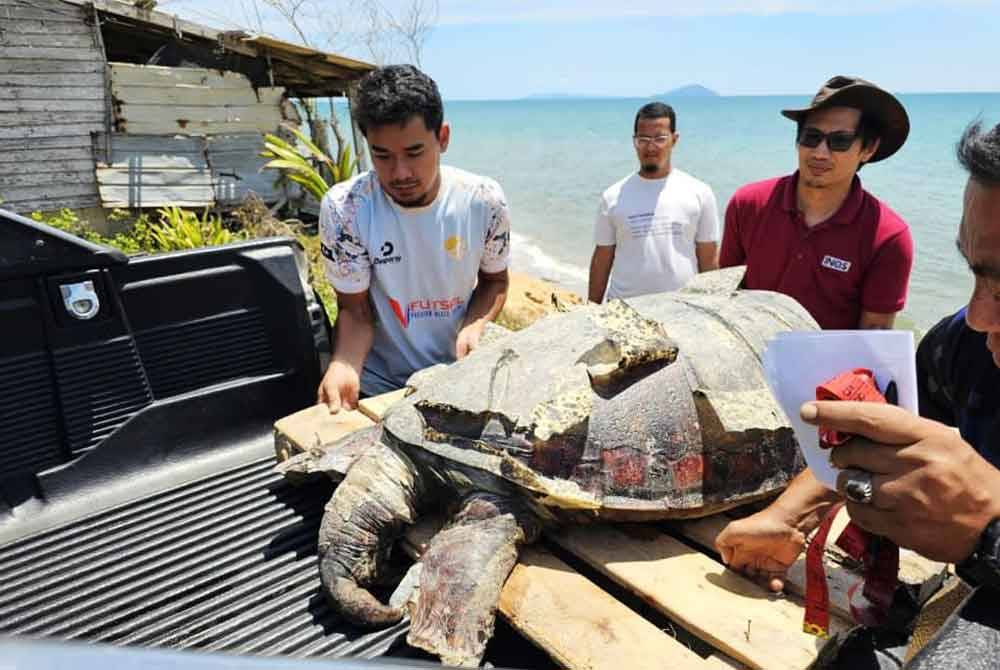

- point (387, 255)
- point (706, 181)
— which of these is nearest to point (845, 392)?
point (387, 255)

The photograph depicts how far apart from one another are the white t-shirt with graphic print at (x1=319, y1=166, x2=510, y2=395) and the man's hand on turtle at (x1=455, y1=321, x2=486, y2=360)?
131 mm

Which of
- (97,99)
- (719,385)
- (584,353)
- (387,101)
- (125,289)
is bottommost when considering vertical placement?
(719,385)

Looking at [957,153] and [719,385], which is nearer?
[957,153]

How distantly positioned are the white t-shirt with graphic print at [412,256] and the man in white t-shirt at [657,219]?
5.54ft

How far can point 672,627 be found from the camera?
172 cm

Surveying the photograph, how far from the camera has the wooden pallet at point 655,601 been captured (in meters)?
1.50

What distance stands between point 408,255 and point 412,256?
18mm

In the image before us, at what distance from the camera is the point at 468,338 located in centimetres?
284

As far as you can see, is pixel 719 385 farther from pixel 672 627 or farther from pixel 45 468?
pixel 45 468

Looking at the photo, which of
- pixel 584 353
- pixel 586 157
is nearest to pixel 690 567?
pixel 584 353

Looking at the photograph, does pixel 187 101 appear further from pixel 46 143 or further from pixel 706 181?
pixel 706 181

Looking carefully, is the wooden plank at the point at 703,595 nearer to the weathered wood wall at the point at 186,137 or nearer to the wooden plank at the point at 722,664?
the wooden plank at the point at 722,664

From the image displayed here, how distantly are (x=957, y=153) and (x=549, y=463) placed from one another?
1.22 m

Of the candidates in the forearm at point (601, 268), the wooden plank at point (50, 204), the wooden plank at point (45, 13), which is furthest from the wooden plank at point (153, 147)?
the forearm at point (601, 268)
